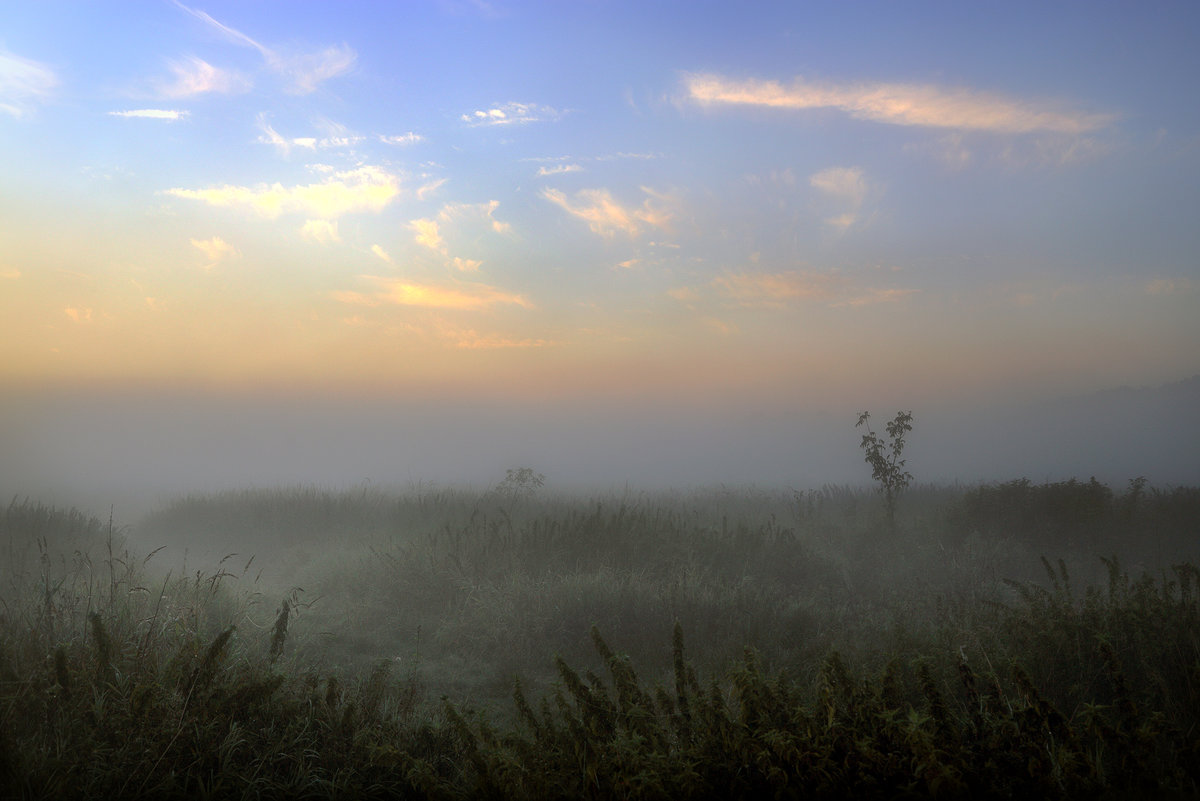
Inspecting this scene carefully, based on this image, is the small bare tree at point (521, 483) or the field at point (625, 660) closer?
the field at point (625, 660)

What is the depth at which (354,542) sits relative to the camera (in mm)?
11258

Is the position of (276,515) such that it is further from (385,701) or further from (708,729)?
Answer: (708,729)

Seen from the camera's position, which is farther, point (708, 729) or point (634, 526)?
point (634, 526)

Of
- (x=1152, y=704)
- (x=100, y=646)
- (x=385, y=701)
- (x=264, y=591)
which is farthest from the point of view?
(x=264, y=591)

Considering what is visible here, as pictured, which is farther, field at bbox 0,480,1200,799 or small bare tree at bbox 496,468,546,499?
small bare tree at bbox 496,468,546,499

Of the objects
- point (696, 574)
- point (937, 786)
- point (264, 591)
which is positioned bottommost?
point (264, 591)

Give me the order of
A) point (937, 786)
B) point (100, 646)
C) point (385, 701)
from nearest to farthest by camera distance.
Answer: point (937, 786) → point (100, 646) → point (385, 701)

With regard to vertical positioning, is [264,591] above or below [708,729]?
below

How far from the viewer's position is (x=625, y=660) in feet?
9.72

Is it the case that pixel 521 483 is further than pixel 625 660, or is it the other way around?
pixel 521 483

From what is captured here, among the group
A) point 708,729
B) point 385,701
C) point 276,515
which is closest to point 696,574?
point 385,701

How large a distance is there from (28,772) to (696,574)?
22.0 ft

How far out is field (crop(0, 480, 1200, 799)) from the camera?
2477 millimetres

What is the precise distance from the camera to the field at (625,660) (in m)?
2.48
